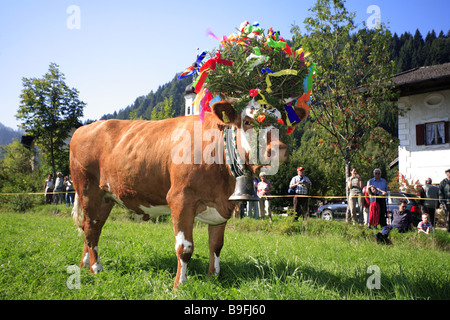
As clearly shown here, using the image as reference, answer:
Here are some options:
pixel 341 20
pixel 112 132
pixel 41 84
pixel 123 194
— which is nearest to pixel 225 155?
pixel 123 194

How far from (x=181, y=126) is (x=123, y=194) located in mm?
1100

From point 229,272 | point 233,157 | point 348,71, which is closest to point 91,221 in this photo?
point 229,272

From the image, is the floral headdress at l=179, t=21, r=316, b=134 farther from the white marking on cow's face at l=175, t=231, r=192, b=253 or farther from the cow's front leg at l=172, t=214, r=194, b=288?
the white marking on cow's face at l=175, t=231, r=192, b=253

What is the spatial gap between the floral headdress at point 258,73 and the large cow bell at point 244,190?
65 cm

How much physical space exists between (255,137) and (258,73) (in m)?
0.72

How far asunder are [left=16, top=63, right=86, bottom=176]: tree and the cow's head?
2078 centimetres

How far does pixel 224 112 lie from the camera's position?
3.07 meters

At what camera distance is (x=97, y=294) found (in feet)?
9.87

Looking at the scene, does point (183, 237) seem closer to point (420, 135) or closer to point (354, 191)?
point (354, 191)

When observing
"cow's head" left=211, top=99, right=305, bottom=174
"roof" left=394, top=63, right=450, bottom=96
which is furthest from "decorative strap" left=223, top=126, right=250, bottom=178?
"roof" left=394, top=63, right=450, bottom=96

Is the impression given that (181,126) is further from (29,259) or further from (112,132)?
(29,259)

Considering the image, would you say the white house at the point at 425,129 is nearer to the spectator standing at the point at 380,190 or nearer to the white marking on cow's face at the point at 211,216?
the spectator standing at the point at 380,190

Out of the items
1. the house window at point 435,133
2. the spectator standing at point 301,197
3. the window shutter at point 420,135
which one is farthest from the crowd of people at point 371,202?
the house window at point 435,133

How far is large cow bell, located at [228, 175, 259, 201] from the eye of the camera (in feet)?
9.71
